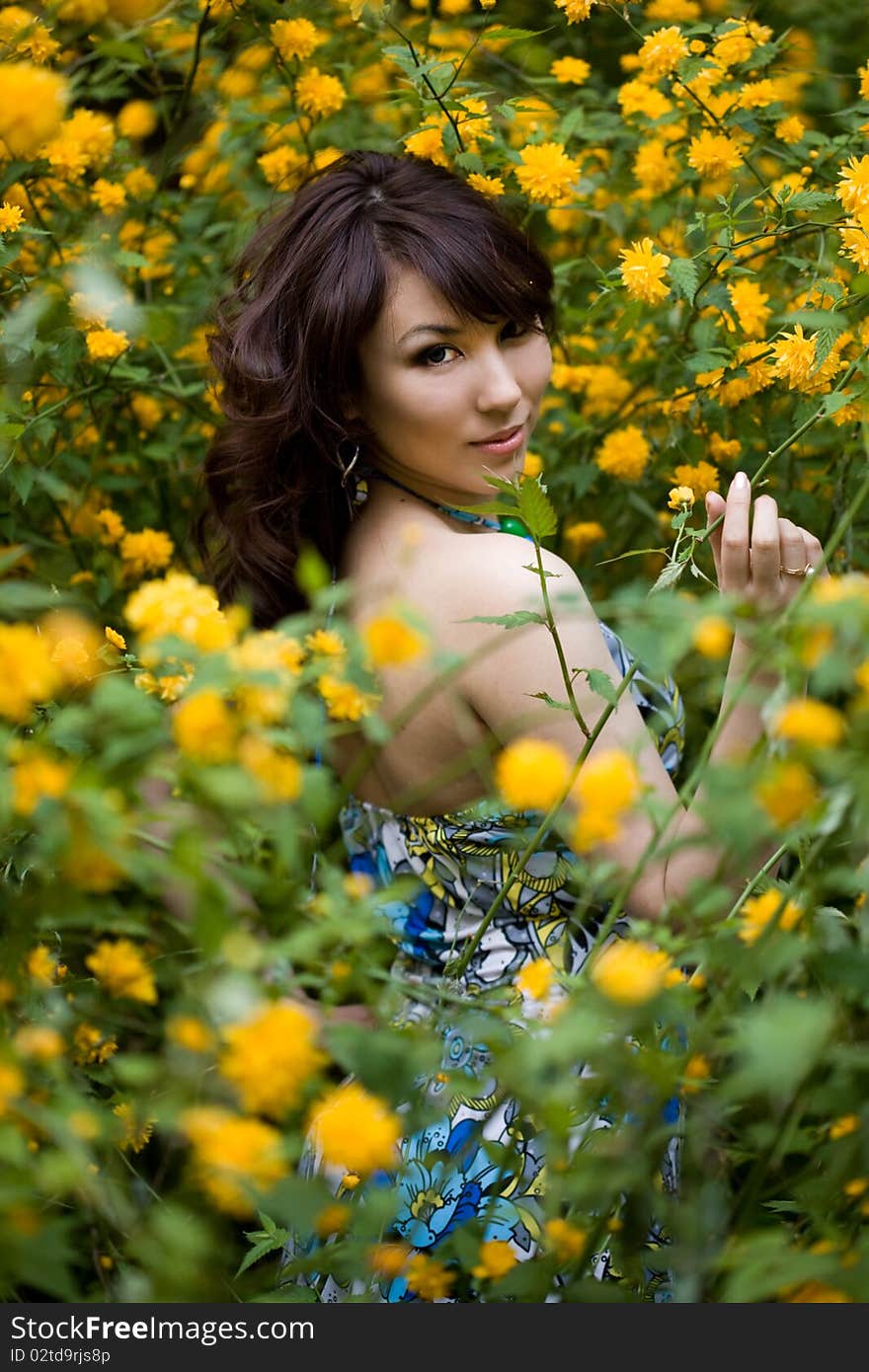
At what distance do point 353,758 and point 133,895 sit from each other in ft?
1.08

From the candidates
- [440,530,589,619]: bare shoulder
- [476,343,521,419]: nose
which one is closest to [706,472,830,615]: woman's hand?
[440,530,589,619]: bare shoulder

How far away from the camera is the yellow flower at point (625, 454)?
197cm

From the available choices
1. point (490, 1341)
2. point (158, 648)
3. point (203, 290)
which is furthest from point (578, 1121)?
point (203, 290)

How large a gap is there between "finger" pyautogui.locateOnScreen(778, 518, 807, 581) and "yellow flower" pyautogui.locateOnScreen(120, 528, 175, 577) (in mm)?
1084

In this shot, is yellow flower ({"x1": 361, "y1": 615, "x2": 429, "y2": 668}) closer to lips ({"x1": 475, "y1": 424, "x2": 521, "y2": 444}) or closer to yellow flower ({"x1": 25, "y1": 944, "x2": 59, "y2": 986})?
yellow flower ({"x1": 25, "y1": 944, "x2": 59, "y2": 986})

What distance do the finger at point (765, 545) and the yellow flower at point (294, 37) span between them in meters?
1.15

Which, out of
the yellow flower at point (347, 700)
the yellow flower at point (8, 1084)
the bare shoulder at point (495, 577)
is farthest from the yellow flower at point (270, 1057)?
the bare shoulder at point (495, 577)

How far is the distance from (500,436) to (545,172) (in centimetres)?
49

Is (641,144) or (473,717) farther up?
(641,144)

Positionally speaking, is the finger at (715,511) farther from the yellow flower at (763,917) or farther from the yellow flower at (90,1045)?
the yellow flower at (90,1045)

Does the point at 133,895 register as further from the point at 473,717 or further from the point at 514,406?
the point at 514,406

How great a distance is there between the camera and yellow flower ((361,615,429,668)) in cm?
73

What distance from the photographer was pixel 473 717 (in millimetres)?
1460

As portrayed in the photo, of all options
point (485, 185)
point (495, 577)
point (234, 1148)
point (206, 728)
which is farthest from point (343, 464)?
point (234, 1148)
